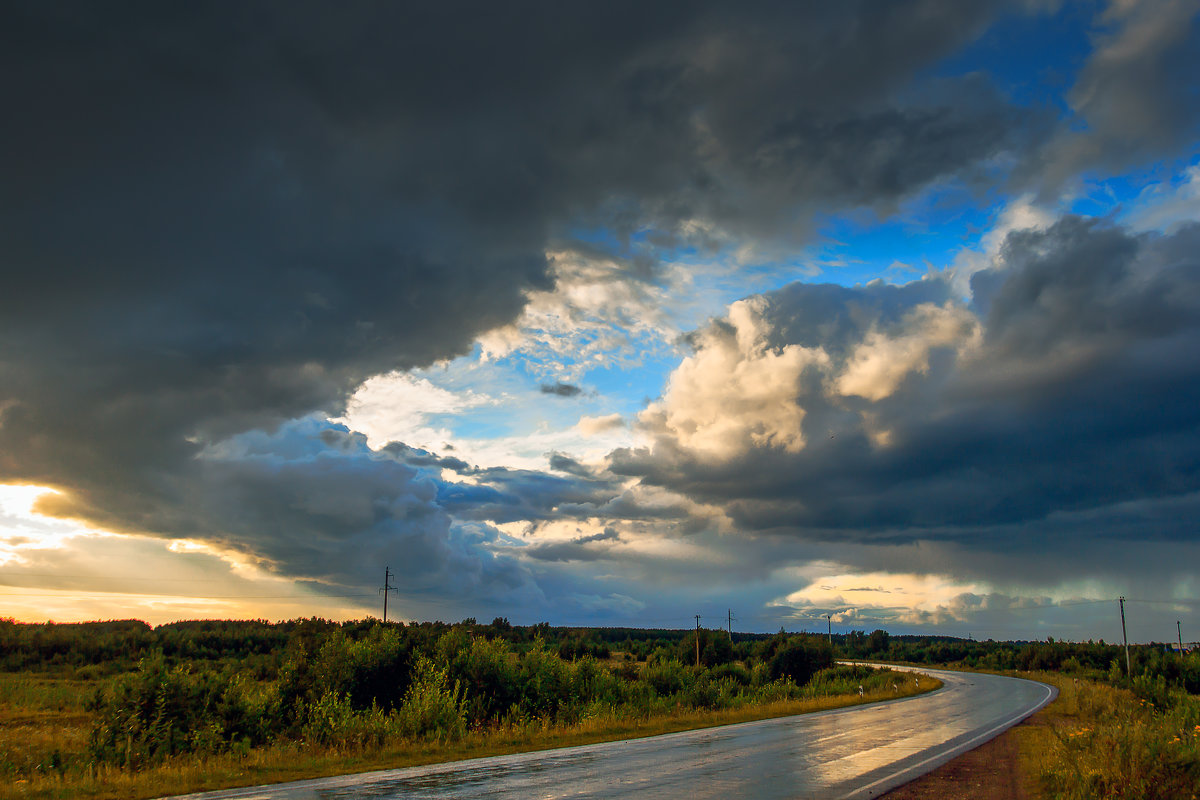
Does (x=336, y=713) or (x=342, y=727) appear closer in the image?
(x=342, y=727)

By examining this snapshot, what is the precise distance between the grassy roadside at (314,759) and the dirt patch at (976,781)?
10072 mm

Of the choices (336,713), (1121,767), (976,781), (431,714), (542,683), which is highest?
(1121,767)

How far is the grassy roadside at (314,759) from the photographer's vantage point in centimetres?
1411

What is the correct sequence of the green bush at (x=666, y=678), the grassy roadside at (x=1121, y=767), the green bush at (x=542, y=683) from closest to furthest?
the grassy roadside at (x=1121, y=767) < the green bush at (x=542, y=683) < the green bush at (x=666, y=678)

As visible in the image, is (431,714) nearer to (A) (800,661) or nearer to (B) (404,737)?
(B) (404,737)

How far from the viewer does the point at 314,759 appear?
59.8 feet

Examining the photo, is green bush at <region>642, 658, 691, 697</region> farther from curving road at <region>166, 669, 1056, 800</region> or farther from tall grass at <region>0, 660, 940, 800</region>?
curving road at <region>166, 669, 1056, 800</region>

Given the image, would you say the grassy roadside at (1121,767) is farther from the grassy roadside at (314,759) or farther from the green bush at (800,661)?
the green bush at (800,661)

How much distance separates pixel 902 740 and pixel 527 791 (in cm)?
1472

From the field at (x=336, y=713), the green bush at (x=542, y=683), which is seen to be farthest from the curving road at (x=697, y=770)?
the green bush at (x=542, y=683)

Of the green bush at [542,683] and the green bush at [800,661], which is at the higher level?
the green bush at [542,683]

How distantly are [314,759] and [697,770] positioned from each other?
32.1ft

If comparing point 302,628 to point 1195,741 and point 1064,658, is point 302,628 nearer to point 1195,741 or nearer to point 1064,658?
point 1195,741

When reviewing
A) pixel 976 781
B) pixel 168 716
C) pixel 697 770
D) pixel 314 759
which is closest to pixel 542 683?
pixel 168 716
